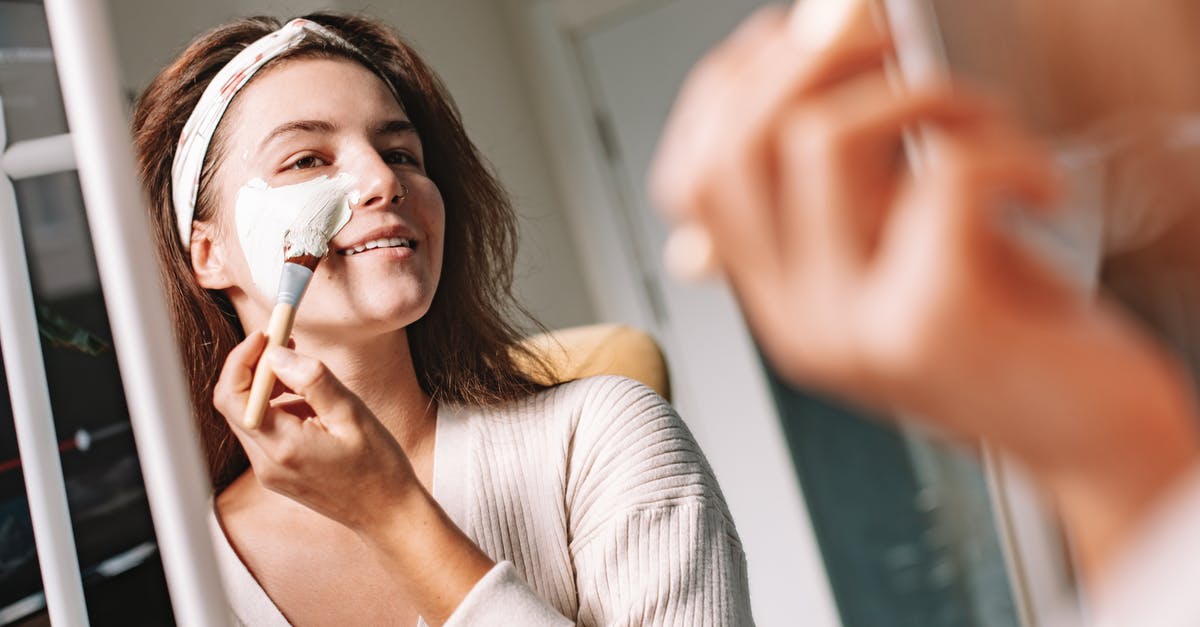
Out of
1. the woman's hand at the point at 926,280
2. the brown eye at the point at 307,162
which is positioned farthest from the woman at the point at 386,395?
the woman's hand at the point at 926,280

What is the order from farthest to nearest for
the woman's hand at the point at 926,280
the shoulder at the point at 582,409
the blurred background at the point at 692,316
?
the shoulder at the point at 582,409 < the blurred background at the point at 692,316 < the woman's hand at the point at 926,280

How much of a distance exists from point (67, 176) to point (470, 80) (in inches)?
14.7

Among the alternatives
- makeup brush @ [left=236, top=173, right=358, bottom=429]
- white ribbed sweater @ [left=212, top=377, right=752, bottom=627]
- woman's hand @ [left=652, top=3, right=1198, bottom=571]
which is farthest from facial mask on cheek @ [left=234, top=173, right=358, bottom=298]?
woman's hand @ [left=652, top=3, right=1198, bottom=571]

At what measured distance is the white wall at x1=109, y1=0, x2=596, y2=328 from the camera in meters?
0.48

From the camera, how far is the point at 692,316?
44cm

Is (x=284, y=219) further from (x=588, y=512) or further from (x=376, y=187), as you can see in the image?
(x=588, y=512)

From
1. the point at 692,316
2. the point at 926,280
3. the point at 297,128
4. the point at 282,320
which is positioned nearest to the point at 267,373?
the point at 282,320

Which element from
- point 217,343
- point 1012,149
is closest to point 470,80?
point 217,343

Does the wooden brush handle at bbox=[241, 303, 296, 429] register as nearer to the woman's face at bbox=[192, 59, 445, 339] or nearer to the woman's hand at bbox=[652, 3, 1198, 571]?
the woman's face at bbox=[192, 59, 445, 339]

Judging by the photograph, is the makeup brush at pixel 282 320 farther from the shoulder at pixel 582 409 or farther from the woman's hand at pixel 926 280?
the woman's hand at pixel 926 280

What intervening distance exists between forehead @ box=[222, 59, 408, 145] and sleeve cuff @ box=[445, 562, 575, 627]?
9.9 inches

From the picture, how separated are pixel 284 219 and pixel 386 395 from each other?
4.3 inches

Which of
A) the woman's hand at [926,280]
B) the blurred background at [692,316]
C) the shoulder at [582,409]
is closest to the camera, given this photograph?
the woman's hand at [926,280]

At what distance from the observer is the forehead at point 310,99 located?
0.55m
